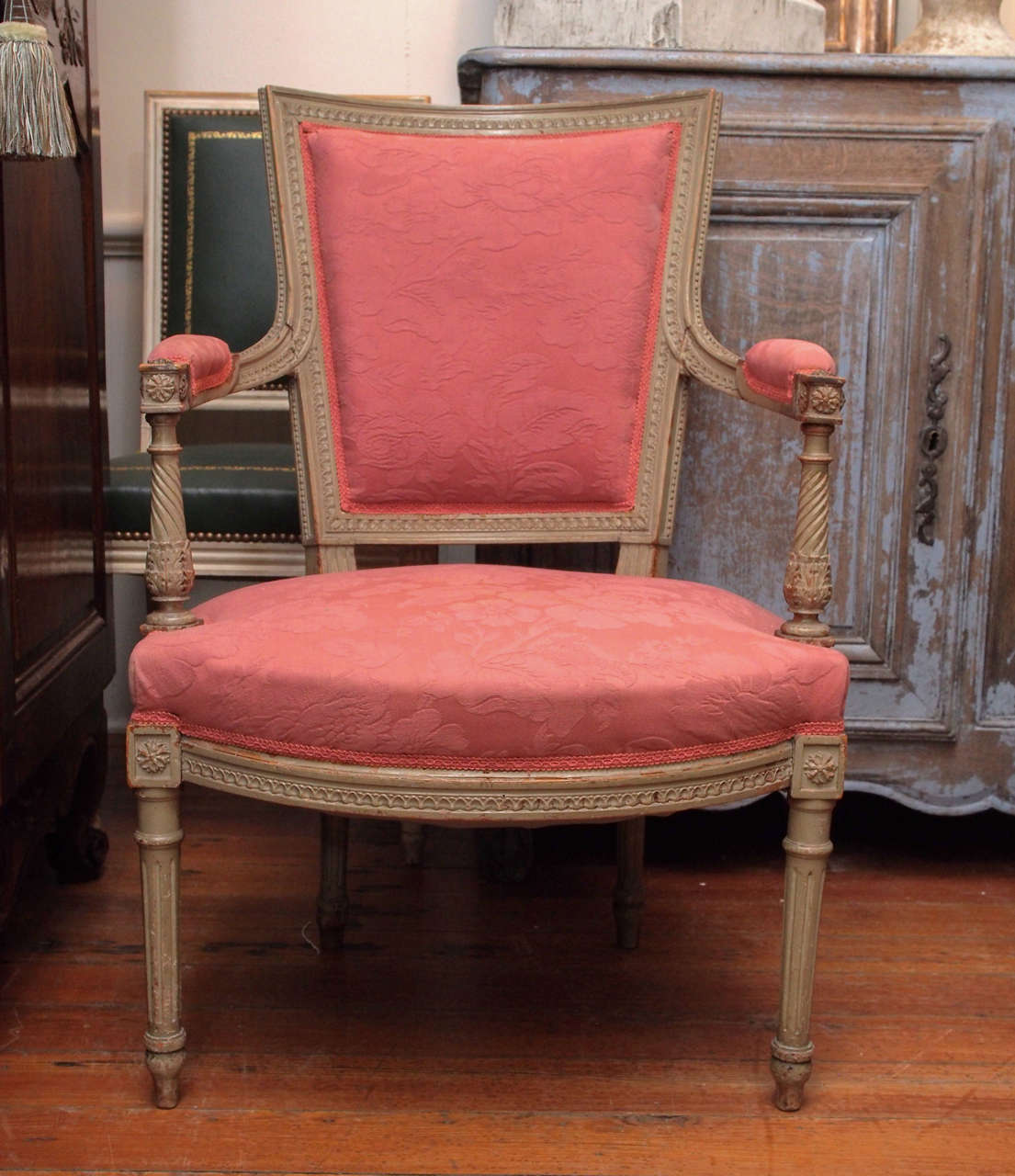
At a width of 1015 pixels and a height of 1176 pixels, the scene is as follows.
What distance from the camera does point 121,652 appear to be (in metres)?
2.67

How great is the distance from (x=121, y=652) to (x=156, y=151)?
96cm

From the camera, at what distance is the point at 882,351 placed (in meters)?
1.87

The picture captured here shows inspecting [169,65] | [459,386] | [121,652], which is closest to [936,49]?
[459,386]

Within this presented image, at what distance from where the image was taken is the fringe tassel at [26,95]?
1215mm

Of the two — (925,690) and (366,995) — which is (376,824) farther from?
(925,690)

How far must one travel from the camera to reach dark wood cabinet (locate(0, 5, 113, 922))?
1.46 meters

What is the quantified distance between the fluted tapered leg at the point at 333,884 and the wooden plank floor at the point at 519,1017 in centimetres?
4

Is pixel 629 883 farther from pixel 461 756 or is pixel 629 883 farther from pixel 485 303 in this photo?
pixel 485 303

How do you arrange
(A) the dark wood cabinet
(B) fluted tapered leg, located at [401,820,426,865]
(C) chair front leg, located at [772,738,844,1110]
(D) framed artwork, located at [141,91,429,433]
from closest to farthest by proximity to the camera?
(C) chair front leg, located at [772,738,844,1110] → (A) the dark wood cabinet → (B) fluted tapered leg, located at [401,820,426,865] → (D) framed artwork, located at [141,91,429,433]

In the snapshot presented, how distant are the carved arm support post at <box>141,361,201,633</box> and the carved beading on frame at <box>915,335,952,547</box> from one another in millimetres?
1053

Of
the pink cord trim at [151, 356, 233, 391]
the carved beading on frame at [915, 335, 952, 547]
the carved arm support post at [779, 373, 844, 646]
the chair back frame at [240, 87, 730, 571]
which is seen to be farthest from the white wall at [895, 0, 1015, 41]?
the pink cord trim at [151, 356, 233, 391]

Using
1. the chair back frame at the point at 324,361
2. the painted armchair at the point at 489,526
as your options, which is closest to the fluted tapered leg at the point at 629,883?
the painted armchair at the point at 489,526

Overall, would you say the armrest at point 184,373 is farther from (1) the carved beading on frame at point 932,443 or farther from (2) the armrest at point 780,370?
(1) the carved beading on frame at point 932,443

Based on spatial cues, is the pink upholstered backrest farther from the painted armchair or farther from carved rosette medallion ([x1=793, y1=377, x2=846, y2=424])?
carved rosette medallion ([x1=793, y1=377, x2=846, y2=424])
